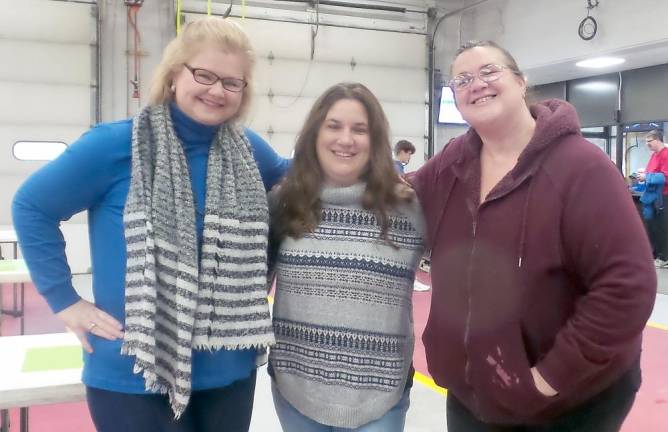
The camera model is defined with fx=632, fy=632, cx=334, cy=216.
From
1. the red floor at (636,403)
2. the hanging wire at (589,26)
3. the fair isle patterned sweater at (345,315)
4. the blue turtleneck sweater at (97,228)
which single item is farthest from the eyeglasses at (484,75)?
the hanging wire at (589,26)

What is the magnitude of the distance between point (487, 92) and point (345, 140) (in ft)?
1.41

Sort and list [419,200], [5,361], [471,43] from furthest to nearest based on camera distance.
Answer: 1. [5,361]
2. [419,200]
3. [471,43]

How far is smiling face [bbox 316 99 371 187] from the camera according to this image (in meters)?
1.84

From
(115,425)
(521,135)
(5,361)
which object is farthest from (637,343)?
Answer: (5,361)

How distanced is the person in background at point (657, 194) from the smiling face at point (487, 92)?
749 cm

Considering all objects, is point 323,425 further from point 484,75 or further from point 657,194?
point 657,194

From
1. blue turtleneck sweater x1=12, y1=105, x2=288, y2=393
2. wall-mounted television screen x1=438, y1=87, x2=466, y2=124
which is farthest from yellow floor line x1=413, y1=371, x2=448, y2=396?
wall-mounted television screen x1=438, y1=87, x2=466, y2=124

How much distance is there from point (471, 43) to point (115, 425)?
1.35 metres

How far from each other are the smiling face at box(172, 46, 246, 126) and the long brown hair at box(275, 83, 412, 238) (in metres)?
0.31

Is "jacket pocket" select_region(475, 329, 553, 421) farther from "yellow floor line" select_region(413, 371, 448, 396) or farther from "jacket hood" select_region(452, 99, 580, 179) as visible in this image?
"yellow floor line" select_region(413, 371, 448, 396)

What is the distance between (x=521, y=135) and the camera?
163 cm

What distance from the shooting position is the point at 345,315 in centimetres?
175

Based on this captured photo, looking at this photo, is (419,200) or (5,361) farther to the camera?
(5,361)

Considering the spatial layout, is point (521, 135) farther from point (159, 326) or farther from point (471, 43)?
point (159, 326)
